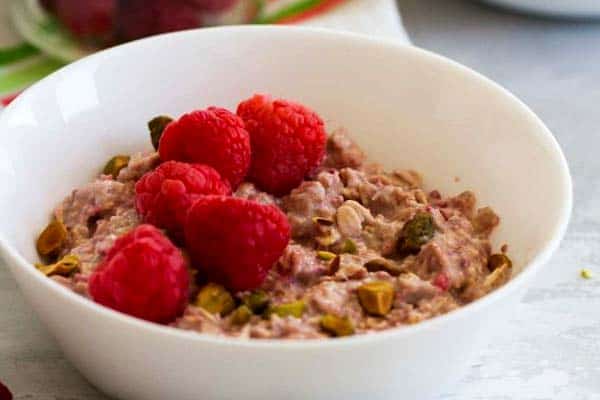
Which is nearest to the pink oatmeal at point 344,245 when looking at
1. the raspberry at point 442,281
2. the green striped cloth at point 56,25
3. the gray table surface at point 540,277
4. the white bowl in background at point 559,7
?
the raspberry at point 442,281

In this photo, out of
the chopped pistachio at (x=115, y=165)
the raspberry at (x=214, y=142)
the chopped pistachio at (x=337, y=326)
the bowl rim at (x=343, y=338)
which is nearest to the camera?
the bowl rim at (x=343, y=338)

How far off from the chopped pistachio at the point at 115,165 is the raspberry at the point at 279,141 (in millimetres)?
234

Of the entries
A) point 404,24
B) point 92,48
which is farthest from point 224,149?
point 404,24

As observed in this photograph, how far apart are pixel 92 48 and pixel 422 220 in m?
1.09

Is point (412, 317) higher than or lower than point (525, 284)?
lower

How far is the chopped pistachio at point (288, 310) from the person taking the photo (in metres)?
1.38

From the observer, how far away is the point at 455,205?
1741 millimetres

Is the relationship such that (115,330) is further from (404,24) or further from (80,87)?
(404,24)

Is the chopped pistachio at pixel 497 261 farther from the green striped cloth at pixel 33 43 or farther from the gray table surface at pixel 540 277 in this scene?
the green striped cloth at pixel 33 43

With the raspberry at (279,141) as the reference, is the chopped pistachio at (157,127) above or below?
below

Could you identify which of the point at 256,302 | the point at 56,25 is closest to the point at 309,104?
the point at 256,302

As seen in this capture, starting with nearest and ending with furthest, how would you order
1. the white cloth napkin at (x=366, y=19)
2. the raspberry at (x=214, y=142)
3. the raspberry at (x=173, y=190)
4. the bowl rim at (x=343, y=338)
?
the bowl rim at (x=343, y=338), the raspberry at (x=173, y=190), the raspberry at (x=214, y=142), the white cloth napkin at (x=366, y=19)

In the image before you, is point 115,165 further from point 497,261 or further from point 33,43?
point 33,43

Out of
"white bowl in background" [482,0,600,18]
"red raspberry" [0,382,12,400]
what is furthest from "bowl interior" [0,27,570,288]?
"white bowl in background" [482,0,600,18]
